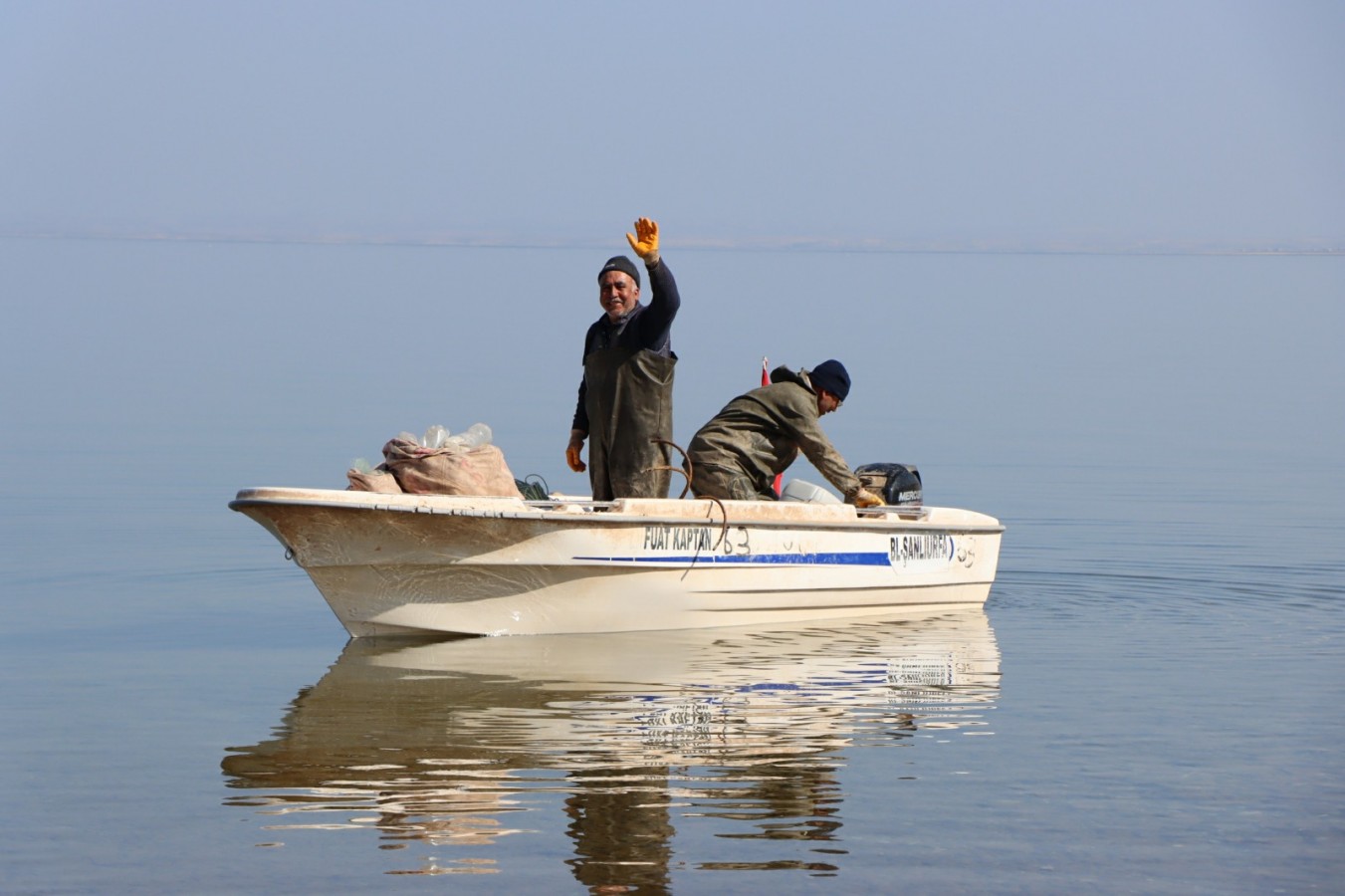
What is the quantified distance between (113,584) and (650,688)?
4535mm

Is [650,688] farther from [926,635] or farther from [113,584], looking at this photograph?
[113,584]

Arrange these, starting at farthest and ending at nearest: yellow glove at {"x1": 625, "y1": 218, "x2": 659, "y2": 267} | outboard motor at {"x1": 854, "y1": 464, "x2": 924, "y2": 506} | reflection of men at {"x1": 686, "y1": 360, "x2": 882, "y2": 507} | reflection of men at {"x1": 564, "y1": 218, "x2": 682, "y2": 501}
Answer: outboard motor at {"x1": 854, "y1": 464, "x2": 924, "y2": 506} < reflection of men at {"x1": 686, "y1": 360, "x2": 882, "y2": 507} < reflection of men at {"x1": 564, "y1": 218, "x2": 682, "y2": 501} < yellow glove at {"x1": 625, "y1": 218, "x2": 659, "y2": 267}

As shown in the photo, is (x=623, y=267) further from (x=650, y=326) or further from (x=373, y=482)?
(x=373, y=482)

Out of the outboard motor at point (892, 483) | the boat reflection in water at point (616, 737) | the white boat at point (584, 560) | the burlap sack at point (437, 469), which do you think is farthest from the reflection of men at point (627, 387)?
the outboard motor at point (892, 483)

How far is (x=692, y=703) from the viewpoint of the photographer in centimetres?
1018

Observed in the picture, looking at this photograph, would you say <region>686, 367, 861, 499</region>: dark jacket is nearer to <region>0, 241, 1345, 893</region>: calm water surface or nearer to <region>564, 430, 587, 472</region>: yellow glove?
<region>564, 430, 587, 472</region>: yellow glove

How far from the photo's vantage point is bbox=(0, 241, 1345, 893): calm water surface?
7.54 m

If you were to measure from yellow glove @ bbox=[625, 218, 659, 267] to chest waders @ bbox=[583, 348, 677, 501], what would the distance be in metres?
0.80

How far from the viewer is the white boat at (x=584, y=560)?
36.0 ft

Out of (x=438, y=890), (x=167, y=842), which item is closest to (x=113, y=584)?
(x=167, y=842)

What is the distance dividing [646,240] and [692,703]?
7.79ft

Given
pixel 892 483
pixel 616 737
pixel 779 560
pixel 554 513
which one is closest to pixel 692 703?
pixel 616 737

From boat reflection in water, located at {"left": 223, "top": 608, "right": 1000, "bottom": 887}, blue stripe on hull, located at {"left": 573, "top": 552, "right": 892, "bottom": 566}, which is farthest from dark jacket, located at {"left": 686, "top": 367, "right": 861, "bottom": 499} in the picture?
boat reflection in water, located at {"left": 223, "top": 608, "right": 1000, "bottom": 887}

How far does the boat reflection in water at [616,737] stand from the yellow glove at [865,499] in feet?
2.41
